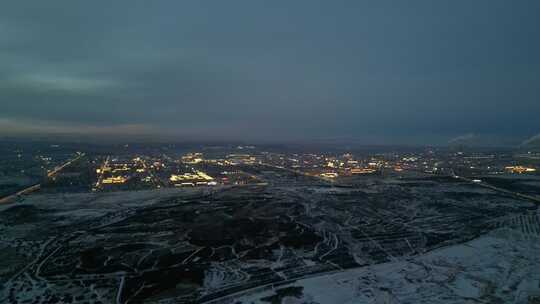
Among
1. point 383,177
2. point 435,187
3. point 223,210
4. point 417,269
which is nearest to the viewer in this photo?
point 417,269

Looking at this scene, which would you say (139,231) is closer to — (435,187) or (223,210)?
(223,210)

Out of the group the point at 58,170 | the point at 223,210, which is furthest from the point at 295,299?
the point at 58,170

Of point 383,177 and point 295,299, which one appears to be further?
point 383,177

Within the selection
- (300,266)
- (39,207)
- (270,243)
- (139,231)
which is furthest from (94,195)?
(300,266)

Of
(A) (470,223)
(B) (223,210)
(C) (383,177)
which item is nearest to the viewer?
(A) (470,223)

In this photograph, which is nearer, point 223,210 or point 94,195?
point 223,210

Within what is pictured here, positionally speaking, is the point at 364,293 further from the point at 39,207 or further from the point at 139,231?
the point at 39,207

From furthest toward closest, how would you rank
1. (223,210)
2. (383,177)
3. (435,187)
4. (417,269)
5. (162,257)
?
(383,177), (435,187), (223,210), (162,257), (417,269)

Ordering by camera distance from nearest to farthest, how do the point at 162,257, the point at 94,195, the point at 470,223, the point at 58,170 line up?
the point at 162,257 → the point at 470,223 → the point at 94,195 → the point at 58,170

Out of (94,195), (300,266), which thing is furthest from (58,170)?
(300,266)

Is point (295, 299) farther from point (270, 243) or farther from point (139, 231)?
point (139, 231)
